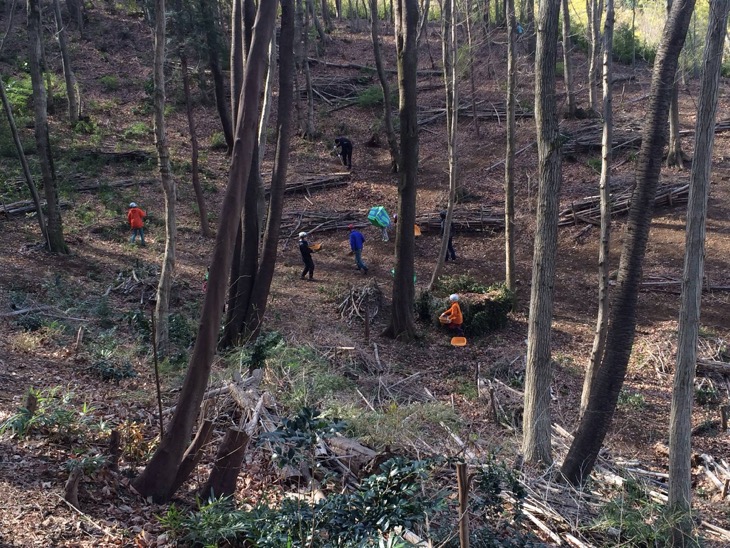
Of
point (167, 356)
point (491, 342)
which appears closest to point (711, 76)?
point (167, 356)

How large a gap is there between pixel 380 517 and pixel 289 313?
1308 centimetres

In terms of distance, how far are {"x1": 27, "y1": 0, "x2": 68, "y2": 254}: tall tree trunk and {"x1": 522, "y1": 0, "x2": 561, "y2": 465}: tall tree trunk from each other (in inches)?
512

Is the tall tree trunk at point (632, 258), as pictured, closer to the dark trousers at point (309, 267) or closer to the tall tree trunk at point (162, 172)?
the tall tree trunk at point (162, 172)

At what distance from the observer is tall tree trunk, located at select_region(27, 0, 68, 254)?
56.1 ft

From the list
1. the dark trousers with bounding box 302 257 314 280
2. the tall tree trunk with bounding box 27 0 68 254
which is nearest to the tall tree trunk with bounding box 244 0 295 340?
the dark trousers with bounding box 302 257 314 280

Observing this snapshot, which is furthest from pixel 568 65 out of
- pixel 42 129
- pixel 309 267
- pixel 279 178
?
pixel 42 129

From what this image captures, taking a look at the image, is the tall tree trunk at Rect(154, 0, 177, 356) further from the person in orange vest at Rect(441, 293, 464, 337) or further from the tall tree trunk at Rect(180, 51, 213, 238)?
the tall tree trunk at Rect(180, 51, 213, 238)

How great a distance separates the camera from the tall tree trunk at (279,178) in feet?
45.8

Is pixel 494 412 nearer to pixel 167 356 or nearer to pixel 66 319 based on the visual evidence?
pixel 167 356

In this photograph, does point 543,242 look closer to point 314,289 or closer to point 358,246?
point 314,289

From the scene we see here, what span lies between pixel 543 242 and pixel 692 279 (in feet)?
7.15

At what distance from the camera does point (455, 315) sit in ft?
56.5

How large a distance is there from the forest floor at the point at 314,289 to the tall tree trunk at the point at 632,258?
1.12 metres

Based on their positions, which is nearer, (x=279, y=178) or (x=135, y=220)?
(x=279, y=178)
